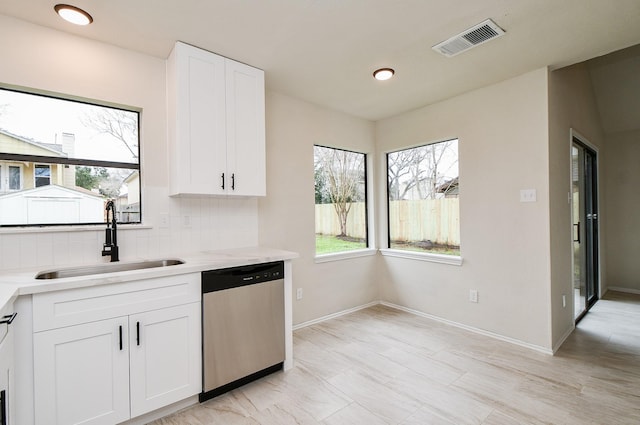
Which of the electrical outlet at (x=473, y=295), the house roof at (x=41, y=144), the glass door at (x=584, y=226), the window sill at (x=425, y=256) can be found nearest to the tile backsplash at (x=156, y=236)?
the house roof at (x=41, y=144)

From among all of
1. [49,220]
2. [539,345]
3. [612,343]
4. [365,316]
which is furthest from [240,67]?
[612,343]

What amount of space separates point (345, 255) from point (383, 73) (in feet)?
7.00

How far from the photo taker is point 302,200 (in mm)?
3416

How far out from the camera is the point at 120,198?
7.75 feet

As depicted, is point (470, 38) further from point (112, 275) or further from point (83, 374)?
point (83, 374)

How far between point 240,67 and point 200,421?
104 inches

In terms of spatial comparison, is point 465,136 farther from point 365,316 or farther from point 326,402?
point 326,402

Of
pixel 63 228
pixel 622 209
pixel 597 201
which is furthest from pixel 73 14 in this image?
pixel 622 209

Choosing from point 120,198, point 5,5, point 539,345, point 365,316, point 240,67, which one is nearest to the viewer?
point 5,5

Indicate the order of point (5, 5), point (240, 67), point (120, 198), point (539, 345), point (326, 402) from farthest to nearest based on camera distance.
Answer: point (539, 345), point (240, 67), point (120, 198), point (326, 402), point (5, 5)

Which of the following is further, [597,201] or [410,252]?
[597,201]

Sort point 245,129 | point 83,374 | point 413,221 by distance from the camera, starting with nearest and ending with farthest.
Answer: point 83,374, point 245,129, point 413,221

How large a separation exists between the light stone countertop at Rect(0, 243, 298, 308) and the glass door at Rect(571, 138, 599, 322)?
340 centimetres

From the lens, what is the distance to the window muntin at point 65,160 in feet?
6.50
